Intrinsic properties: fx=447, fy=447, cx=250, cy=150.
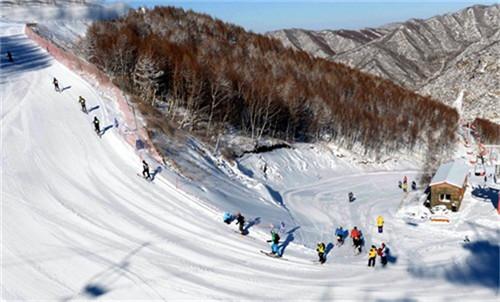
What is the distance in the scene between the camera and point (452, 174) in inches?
1475

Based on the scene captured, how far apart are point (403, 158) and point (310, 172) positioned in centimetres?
2595

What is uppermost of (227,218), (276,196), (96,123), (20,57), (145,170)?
(20,57)

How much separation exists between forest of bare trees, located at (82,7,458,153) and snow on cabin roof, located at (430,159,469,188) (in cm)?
2117

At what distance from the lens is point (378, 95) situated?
85250mm

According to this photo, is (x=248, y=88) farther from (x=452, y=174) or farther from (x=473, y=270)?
(x=473, y=270)

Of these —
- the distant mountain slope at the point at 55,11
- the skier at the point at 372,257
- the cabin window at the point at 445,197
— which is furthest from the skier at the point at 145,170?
the distant mountain slope at the point at 55,11

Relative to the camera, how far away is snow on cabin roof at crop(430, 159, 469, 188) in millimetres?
35281

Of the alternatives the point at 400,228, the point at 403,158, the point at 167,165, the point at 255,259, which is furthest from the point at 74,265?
the point at 403,158

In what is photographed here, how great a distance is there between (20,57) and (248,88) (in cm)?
2597

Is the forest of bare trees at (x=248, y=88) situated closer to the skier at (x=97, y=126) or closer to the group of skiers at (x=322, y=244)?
the skier at (x=97, y=126)

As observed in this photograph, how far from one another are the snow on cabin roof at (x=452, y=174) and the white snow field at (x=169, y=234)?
1868mm

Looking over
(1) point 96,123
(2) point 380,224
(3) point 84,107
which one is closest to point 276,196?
(2) point 380,224

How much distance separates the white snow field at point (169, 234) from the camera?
18562mm

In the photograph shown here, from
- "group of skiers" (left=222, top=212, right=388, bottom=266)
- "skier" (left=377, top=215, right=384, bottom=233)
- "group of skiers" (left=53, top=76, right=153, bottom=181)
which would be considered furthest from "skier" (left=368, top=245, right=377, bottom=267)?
"group of skiers" (left=53, top=76, right=153, bottom=181)
